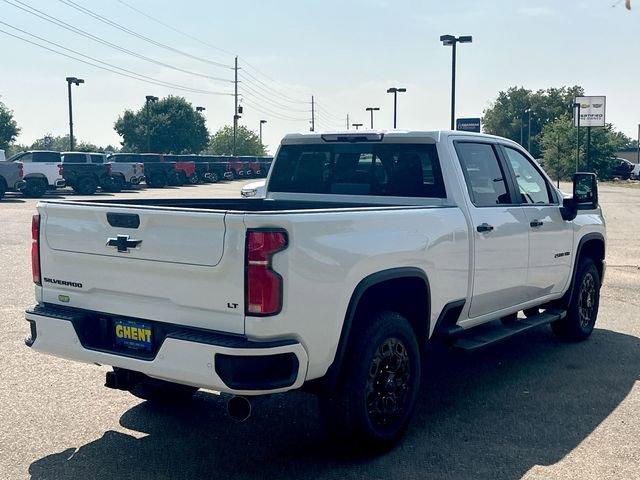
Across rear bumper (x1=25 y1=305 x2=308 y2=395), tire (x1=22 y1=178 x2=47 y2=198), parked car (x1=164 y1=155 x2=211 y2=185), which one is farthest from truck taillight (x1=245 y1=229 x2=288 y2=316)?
parked car (x1=164 y1=155 x2=211 y2=185)

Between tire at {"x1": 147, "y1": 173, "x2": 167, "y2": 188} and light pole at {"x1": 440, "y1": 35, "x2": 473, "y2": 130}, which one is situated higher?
light pole at {"x1": 440, "y1": 35, "x2": 473, "y2": 130}

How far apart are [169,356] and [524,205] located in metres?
3.48

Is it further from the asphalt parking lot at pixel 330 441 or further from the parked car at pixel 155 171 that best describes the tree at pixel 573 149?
the asphalt parking lot at pixel 330 441

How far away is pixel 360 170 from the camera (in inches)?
232

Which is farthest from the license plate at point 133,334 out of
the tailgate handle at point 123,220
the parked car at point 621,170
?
the parked car at point 621,170

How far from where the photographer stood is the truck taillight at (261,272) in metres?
3.67

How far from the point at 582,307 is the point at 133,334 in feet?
16.0

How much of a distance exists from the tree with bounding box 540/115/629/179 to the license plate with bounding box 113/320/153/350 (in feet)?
181

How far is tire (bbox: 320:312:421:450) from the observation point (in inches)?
167

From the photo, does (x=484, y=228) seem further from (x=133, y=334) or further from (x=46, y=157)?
(x=46, y=157)

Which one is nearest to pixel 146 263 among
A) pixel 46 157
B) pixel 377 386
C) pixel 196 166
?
pixel 377 386

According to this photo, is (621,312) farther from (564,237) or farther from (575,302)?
(564,237)

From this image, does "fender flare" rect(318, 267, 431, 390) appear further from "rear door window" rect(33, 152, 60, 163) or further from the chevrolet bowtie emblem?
"rear door window" rect(33, 152, 60, 163)

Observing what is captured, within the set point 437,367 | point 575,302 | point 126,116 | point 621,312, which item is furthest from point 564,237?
point 126,116
